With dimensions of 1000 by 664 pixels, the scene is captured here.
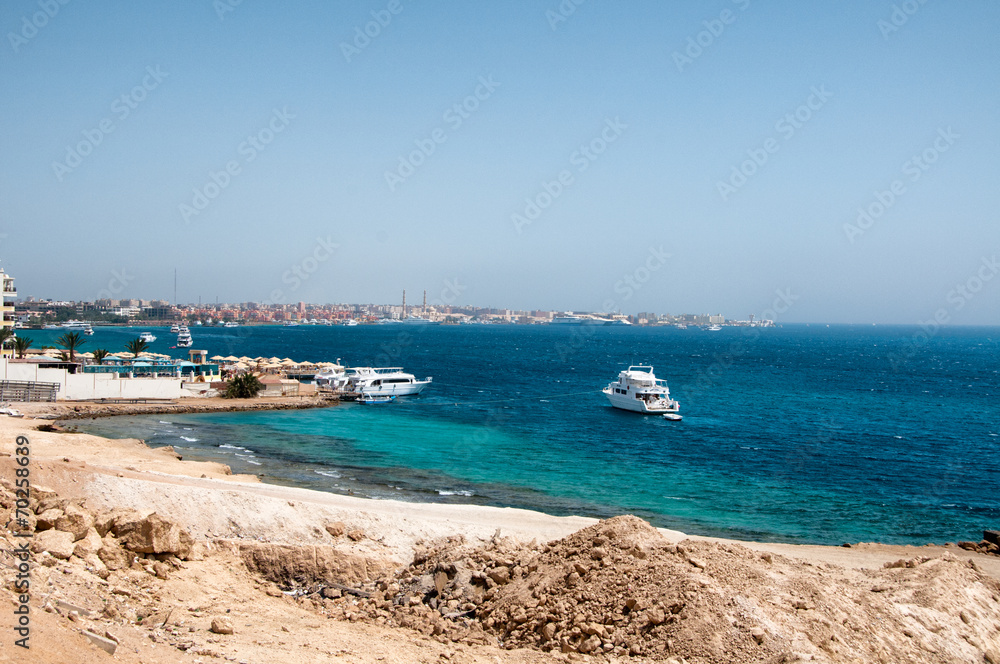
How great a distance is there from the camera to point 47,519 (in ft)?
47.4

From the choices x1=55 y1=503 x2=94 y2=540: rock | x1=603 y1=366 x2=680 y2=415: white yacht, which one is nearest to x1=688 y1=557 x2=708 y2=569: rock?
x1=55 y1=503 x2=94 y2=540: rock

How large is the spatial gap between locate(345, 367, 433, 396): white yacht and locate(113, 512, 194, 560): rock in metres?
48.6

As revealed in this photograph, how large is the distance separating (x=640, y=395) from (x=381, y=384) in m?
24.1

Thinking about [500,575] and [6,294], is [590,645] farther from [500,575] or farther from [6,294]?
[6,294]

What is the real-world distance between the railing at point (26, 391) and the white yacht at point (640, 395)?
42335mm

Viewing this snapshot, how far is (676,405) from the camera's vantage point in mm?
57969

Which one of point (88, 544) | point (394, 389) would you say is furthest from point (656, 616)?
point (394, 389)

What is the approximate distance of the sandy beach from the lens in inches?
470

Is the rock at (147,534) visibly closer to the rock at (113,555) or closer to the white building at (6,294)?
the rock at (113,555)

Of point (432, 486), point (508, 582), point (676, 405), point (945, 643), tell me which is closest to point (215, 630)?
point (508, 582)

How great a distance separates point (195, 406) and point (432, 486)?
2844cm

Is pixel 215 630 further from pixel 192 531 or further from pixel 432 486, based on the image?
pixel 432 486

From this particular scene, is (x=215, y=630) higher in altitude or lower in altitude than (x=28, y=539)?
lower

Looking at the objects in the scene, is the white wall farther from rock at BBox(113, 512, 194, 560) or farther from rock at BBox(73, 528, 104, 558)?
rock at BBox(73, 528, 104, 558)
